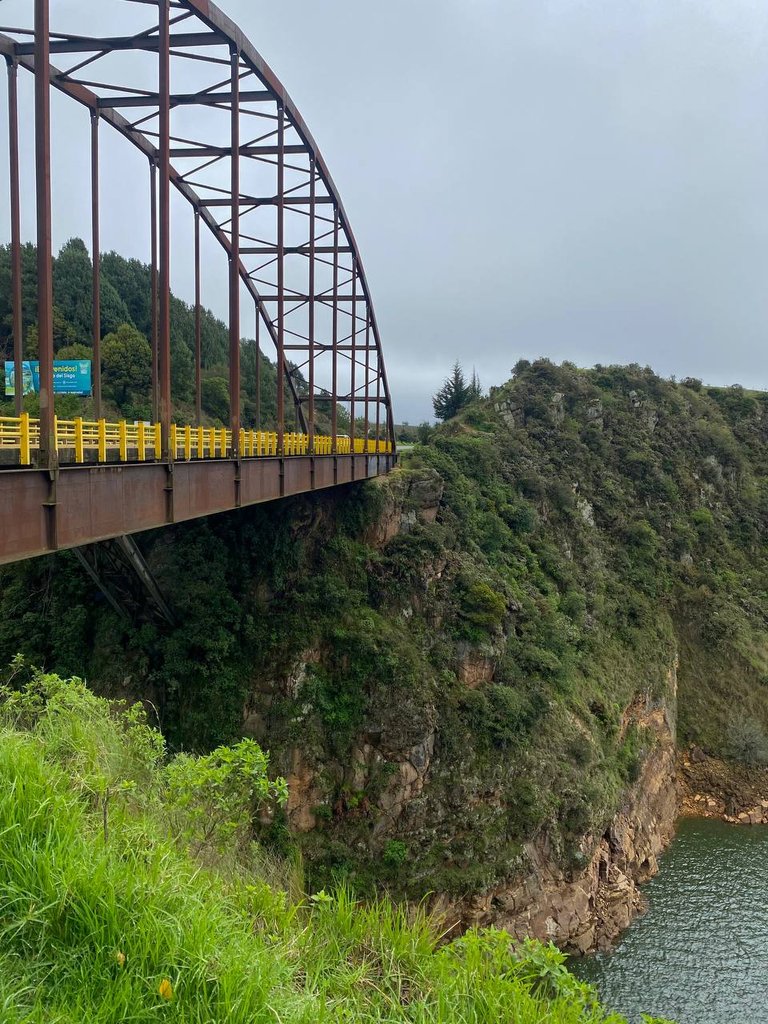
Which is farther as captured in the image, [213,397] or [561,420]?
[561,420]

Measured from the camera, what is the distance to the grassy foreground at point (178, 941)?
4.08m

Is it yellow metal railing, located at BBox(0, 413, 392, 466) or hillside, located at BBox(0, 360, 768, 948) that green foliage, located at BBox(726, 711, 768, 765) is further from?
yellow metal railing, located at BBox(0, 413, 392, 466)

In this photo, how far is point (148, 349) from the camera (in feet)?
116

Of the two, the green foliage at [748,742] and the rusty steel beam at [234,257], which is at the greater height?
the rusty steel beam at [234,257]

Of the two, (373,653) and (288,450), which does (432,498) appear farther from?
A: (288,450)

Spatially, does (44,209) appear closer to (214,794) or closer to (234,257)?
(234,257)

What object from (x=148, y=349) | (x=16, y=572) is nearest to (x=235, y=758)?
(x=16, y=572)

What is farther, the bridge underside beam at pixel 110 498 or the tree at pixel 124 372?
the tree at pixel 124 372

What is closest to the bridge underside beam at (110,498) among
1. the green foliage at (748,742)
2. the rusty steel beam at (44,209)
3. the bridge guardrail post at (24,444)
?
the bridge guardrail post at (24,444)

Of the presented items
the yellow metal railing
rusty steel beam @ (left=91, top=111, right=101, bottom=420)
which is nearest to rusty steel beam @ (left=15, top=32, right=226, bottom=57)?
rusty steel beam @ (left=91, top=111, right=101, bottom=420)

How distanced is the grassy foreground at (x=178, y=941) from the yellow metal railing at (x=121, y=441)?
152 inches

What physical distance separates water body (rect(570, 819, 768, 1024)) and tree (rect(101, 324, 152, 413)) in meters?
32.7

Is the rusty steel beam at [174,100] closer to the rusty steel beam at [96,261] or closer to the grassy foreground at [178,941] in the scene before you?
the rusty steel beam at [96,261]

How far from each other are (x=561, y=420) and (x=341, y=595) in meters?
26.1
